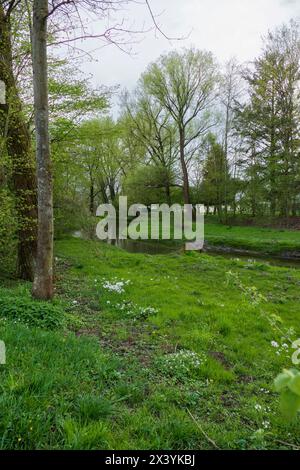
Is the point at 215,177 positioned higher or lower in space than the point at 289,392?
higher

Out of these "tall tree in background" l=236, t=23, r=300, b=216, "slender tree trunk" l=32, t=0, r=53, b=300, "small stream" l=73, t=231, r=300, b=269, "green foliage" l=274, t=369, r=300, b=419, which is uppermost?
"tall tree in background" l=236, t=23, r=300, b=216

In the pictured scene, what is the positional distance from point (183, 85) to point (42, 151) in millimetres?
25864

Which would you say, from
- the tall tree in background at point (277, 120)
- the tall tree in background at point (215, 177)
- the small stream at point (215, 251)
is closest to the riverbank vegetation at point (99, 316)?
the small stream at point (215, 251)

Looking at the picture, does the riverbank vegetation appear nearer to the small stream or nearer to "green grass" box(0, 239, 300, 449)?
"green grass" box(0, 239, 300, 449)

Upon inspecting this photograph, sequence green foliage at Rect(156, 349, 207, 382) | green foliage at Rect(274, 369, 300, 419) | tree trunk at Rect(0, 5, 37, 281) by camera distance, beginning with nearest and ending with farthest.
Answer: green foliage at Rect(274, 369, 300, 419), green foliage at Rect(156, 349, 207, 382), tree trunk at Rect(0, 5, 37, 281)

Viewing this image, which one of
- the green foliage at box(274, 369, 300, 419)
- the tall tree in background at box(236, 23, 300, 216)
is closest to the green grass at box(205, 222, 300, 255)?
the tall tree in background at box(236, 23, 300, 216)

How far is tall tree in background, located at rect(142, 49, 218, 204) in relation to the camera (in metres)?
27.2

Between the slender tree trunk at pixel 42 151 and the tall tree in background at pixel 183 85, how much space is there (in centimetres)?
2511

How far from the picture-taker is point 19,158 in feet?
22.6

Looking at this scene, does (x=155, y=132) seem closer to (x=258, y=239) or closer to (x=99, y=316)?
(x=258, y=239)

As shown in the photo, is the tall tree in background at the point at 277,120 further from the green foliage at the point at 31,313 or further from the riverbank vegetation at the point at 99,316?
the green foliage at the point at 31,313

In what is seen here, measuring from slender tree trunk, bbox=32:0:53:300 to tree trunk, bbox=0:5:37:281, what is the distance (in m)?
1.61

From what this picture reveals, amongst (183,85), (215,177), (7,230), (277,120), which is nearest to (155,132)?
(183,85)
